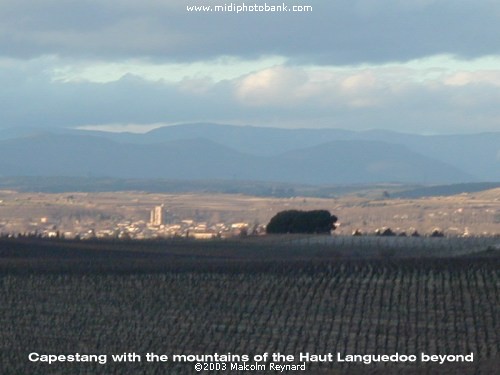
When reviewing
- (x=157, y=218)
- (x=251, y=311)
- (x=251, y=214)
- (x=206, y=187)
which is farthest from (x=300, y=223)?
(x=206, y=187)

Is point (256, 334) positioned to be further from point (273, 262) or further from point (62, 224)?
point (62, 224)

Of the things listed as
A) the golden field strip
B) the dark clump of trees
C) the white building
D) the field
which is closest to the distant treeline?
the golden field strip

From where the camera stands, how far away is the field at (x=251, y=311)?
2234 cm

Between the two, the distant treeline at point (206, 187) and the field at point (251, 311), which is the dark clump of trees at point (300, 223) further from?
the distant treeline at point (206, 187)

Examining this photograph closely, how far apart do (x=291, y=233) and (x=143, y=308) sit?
3158 centimetres

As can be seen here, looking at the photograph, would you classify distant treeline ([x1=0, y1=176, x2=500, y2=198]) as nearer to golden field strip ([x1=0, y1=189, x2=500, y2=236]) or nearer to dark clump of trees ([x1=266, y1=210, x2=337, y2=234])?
golden field strip ([x1=0, y1=189, x2=500, y2=236])

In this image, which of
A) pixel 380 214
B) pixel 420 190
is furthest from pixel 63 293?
pixel 420 190

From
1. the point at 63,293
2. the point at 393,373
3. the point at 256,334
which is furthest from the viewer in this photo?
the point at 63,293

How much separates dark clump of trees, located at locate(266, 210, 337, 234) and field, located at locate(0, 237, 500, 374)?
22.6m

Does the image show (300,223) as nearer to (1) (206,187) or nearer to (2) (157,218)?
(2) (157,218)

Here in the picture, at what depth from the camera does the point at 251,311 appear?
2650 centimetres

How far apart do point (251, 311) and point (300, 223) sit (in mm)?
34145

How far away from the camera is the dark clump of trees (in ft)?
196

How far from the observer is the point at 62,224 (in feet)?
294
